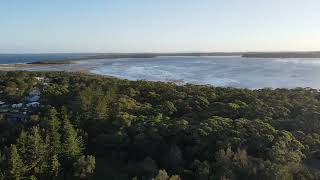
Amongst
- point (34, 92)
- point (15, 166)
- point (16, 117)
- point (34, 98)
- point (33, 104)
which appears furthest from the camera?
point (34, 92)

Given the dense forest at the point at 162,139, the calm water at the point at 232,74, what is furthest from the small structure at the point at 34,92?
the calm water at the point at 232,74

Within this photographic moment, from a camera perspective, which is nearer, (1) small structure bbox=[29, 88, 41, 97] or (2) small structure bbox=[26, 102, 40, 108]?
Result: (2) small structure bbox=[26, 102, 40, 108]

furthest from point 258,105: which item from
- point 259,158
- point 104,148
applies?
point 104,148

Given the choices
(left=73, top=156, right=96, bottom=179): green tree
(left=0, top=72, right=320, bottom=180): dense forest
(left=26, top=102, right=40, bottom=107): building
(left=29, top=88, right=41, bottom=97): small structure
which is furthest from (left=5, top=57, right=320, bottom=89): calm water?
(left=73, top=156, right=96, bottom=179): green tree

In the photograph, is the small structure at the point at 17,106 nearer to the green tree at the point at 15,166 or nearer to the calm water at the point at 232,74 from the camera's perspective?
the green tree at the point at 15,166

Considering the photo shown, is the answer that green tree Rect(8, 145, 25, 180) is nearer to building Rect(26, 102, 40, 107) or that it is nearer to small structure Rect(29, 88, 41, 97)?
building Rect(26, 102, 40, 107)

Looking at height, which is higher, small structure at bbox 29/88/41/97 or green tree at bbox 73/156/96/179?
small structure at bbox 29/88/41/97

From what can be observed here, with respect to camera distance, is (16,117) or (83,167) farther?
(16,117)

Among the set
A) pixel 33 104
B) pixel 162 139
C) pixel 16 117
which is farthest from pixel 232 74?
pixel 162 139

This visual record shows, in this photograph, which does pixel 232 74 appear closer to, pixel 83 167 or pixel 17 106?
pixel 17 106
